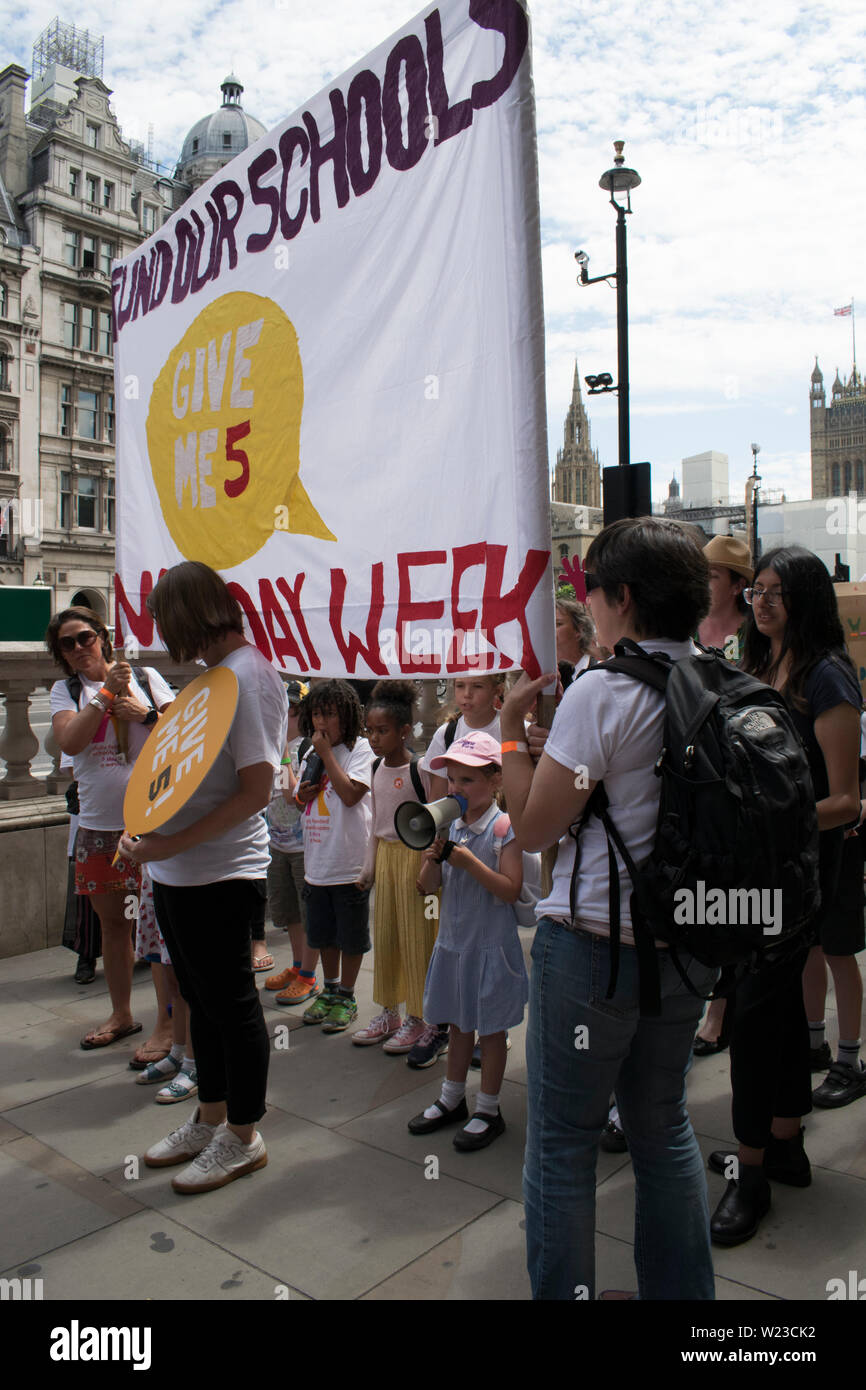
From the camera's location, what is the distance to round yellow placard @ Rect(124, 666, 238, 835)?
295cm

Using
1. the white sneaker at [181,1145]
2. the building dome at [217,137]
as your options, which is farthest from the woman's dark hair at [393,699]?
the building dome at [217,137]

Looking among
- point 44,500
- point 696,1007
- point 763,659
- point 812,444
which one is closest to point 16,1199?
point 696,1007

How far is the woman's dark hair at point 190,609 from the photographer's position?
316 centimetres

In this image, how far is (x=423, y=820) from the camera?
121 inches

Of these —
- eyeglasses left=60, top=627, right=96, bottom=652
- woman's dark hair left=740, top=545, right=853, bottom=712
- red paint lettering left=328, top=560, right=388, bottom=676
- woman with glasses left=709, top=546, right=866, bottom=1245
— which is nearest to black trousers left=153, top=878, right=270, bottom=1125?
red paint lettering left=328, top=560, right=388, bottom=676

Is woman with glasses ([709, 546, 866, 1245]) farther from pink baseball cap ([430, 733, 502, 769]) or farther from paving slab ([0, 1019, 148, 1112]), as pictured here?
paving slab ([0, 1019, 148, 1112])

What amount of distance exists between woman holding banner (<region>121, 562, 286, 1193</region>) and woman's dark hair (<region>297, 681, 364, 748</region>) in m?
1.44

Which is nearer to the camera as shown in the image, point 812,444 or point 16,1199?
point 16,1199

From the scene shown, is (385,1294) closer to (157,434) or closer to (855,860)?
(855,860)

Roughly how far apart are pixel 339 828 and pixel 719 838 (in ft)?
10.1

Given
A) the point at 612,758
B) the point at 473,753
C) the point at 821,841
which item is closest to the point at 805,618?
the point at 821,841

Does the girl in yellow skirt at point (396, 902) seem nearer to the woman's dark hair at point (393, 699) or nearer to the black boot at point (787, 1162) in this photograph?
the woman's dark hair at point (393, 699)
